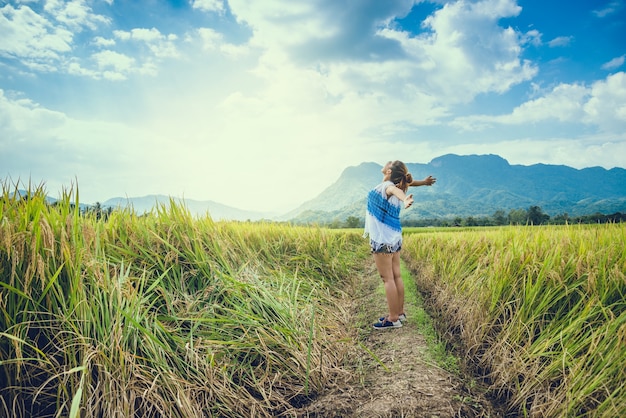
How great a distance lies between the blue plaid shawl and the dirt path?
1342 millimetres

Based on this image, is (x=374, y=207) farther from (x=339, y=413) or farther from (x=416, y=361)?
(x=339, y=413)

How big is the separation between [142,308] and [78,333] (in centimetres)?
67

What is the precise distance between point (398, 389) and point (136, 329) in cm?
204

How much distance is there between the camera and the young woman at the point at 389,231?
4.08 m

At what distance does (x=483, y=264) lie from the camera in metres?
4.43

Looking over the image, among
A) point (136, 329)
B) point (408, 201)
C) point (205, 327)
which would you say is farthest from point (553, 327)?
point (136, 329)

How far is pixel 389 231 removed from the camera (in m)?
4.11

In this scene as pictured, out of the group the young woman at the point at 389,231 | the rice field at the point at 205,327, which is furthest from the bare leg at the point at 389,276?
the rice field at the point at 205,327

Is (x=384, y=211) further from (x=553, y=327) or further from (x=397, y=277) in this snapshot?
(x=553, y=327)

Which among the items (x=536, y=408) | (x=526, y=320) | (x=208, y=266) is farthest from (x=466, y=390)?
(x=208, y=266)

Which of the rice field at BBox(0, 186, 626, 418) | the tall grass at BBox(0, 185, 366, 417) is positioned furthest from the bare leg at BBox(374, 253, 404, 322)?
the tall grass at BBox(0, 185, 366, 417)

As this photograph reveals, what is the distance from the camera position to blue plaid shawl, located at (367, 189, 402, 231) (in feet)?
13.6

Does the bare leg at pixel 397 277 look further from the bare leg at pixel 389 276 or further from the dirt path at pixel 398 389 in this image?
the dirt path at pixel 398 389

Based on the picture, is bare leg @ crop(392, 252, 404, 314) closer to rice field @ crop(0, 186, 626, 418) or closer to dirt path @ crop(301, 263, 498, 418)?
dirt path @ crop(301, 263, 498, 418)
